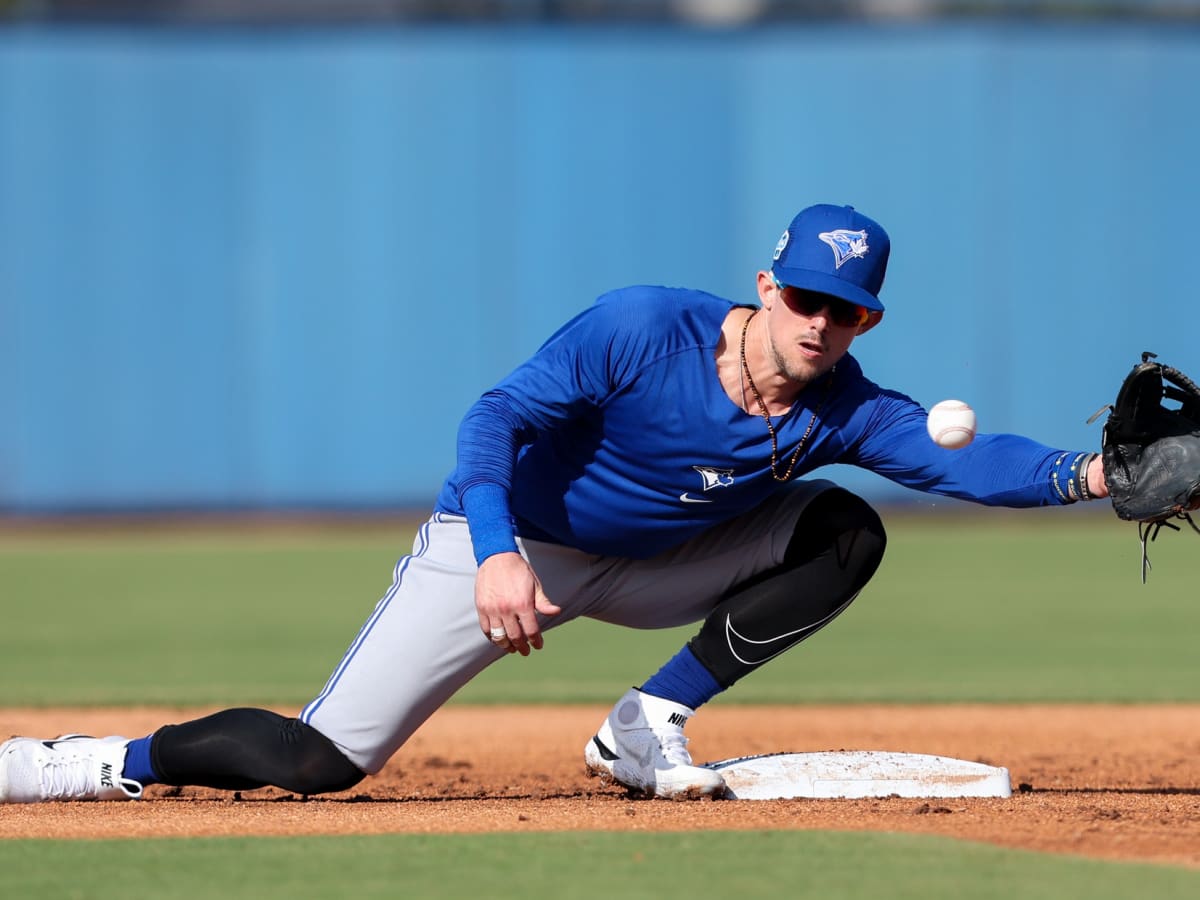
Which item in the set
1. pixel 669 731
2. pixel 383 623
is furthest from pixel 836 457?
pixel 383 623

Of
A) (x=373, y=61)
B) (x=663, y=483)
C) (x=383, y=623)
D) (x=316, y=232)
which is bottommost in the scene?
(x=383, y=623)

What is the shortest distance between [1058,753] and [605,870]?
9.36ft

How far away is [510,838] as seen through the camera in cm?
368

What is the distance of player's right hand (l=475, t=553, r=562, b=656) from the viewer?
368cm

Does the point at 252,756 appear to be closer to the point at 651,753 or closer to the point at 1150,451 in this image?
the point at 651,753

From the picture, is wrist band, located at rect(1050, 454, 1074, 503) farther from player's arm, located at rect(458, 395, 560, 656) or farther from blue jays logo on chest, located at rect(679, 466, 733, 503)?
player's arm, located at rect(458, 395, 560, 656)

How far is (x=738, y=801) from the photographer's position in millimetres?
4324

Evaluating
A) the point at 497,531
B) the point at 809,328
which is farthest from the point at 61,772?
the point at 809,328

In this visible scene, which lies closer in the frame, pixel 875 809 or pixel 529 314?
pixel 875 809

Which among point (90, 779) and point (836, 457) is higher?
point (836, 457)

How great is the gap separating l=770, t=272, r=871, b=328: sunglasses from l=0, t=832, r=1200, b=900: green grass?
116 cm

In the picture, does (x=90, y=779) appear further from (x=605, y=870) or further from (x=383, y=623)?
(x=605, y=870)

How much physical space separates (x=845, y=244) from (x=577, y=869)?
1540 mm

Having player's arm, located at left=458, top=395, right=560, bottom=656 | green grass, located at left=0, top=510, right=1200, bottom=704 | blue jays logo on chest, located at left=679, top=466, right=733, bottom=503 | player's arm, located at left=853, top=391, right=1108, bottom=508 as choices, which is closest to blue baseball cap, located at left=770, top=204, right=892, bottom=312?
player's arm, located at left=853, top=391, right=1108, bottom=508
